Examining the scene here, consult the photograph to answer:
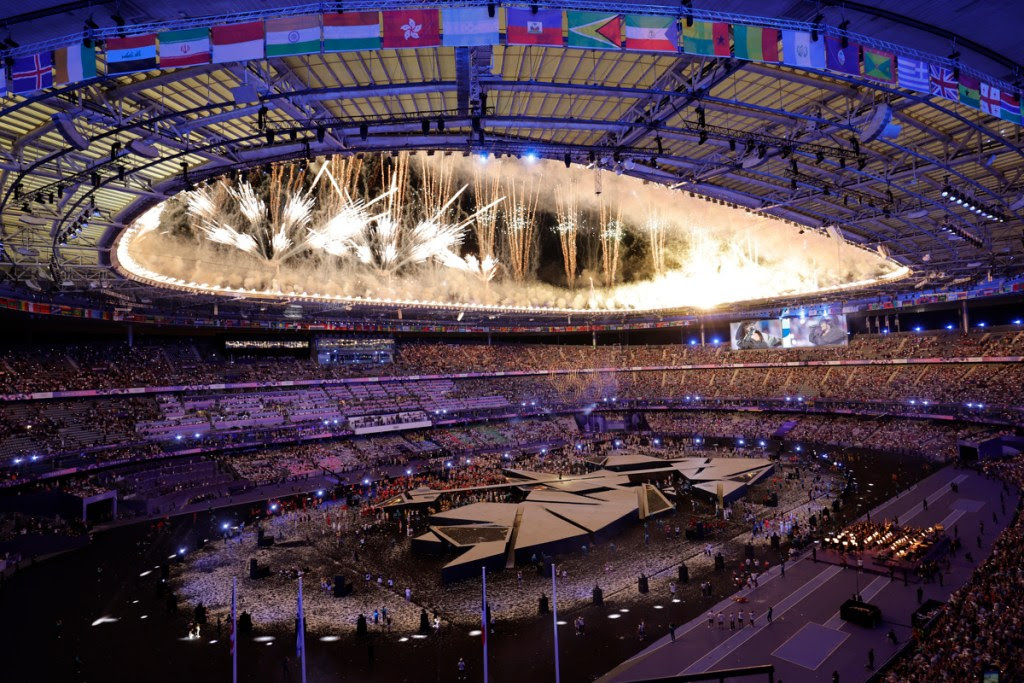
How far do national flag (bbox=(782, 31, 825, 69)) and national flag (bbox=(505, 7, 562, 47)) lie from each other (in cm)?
477

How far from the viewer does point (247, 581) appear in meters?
24.1

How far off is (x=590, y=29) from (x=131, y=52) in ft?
29.0

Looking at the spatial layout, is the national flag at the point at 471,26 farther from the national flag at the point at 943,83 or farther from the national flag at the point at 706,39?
the national flag at the point at 943,83

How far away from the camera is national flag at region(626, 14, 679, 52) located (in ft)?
36.2

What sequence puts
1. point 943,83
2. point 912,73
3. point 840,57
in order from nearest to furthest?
point 840,57, point 912,73, point 943,83

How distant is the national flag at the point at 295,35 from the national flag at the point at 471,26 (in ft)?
7.98

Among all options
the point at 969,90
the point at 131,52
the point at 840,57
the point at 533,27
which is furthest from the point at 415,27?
the point at 969,90

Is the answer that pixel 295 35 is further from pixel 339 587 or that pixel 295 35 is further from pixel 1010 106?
pixel 339 587

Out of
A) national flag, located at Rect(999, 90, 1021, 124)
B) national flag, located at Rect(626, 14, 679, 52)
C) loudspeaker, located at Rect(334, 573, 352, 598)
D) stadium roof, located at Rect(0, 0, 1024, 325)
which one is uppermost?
stadium roof, located at Rect(0, 0, 1024, 325)

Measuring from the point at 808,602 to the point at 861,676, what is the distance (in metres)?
5.07

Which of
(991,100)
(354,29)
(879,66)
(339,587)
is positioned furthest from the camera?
(339,587)

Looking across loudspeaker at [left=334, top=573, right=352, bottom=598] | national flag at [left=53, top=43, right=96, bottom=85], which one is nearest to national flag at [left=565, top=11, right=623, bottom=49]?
national flag at [left=53, top=43, right=96, bottom=85]

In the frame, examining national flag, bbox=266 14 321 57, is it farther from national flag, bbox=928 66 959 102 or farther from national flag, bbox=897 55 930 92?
national flag, bbox=928 66 959 102

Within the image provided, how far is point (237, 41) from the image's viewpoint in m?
10.6
